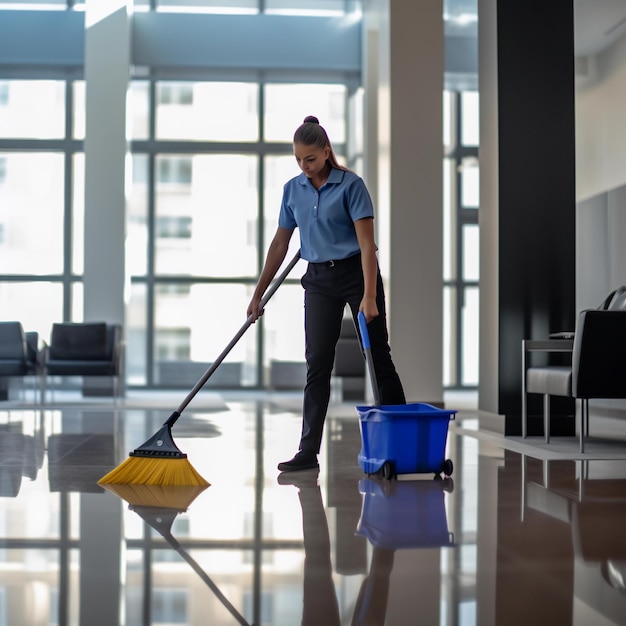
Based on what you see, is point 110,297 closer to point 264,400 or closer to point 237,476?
point 264,400

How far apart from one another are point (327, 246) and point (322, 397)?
0.60 metres

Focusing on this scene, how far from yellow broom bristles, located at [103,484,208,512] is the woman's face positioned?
1.26 metres

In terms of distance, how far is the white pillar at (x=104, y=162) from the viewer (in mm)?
10758

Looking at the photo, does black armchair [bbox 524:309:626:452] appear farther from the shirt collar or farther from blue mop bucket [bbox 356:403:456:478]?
the shirt collar

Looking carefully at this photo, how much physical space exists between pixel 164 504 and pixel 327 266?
1.24m

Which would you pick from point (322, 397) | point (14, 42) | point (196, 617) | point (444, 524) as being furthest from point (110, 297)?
point (196, 617)

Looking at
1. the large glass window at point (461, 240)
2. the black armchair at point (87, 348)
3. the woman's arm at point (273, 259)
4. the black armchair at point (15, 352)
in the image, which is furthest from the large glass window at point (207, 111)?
the woman's arm at point (273, 259)

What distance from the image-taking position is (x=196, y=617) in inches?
61.6

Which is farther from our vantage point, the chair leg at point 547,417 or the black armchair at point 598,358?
the chair leg at point 547,417

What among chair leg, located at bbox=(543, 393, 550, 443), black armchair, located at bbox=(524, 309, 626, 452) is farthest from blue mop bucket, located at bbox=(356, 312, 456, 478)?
chair leg, located at bbox=(543, 393, 550, 443)

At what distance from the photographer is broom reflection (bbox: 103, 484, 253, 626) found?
2002 millimetres

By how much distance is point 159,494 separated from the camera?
9.72ft

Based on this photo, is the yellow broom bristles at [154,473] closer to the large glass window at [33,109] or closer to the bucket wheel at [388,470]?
the bucket wheel at [388,470]

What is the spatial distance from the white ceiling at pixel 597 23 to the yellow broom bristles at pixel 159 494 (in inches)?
261
